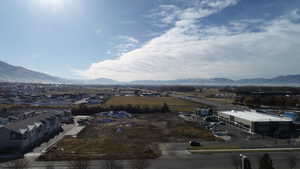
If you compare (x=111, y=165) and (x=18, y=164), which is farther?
(x=111, y=165)

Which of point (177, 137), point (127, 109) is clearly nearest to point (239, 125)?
point (177, 137)

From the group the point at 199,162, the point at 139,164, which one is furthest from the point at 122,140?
the point at 199,162

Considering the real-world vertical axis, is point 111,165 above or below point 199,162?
above

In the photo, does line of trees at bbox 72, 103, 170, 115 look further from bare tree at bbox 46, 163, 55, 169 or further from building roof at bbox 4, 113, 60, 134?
bare tree at bbox 46, 163, 55, 169

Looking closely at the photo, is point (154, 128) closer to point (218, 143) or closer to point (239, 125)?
point (218, 143)

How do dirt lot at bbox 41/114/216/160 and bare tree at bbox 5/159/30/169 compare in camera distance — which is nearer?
bare tree at bbox 5/159/30/169

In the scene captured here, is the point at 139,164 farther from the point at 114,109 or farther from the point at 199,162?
the point at 114,109

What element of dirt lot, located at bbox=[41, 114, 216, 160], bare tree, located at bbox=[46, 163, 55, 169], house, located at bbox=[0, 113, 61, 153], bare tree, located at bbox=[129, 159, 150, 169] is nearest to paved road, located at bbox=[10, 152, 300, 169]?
bare tree, located at bbox=[46, 163, 55, 169]
